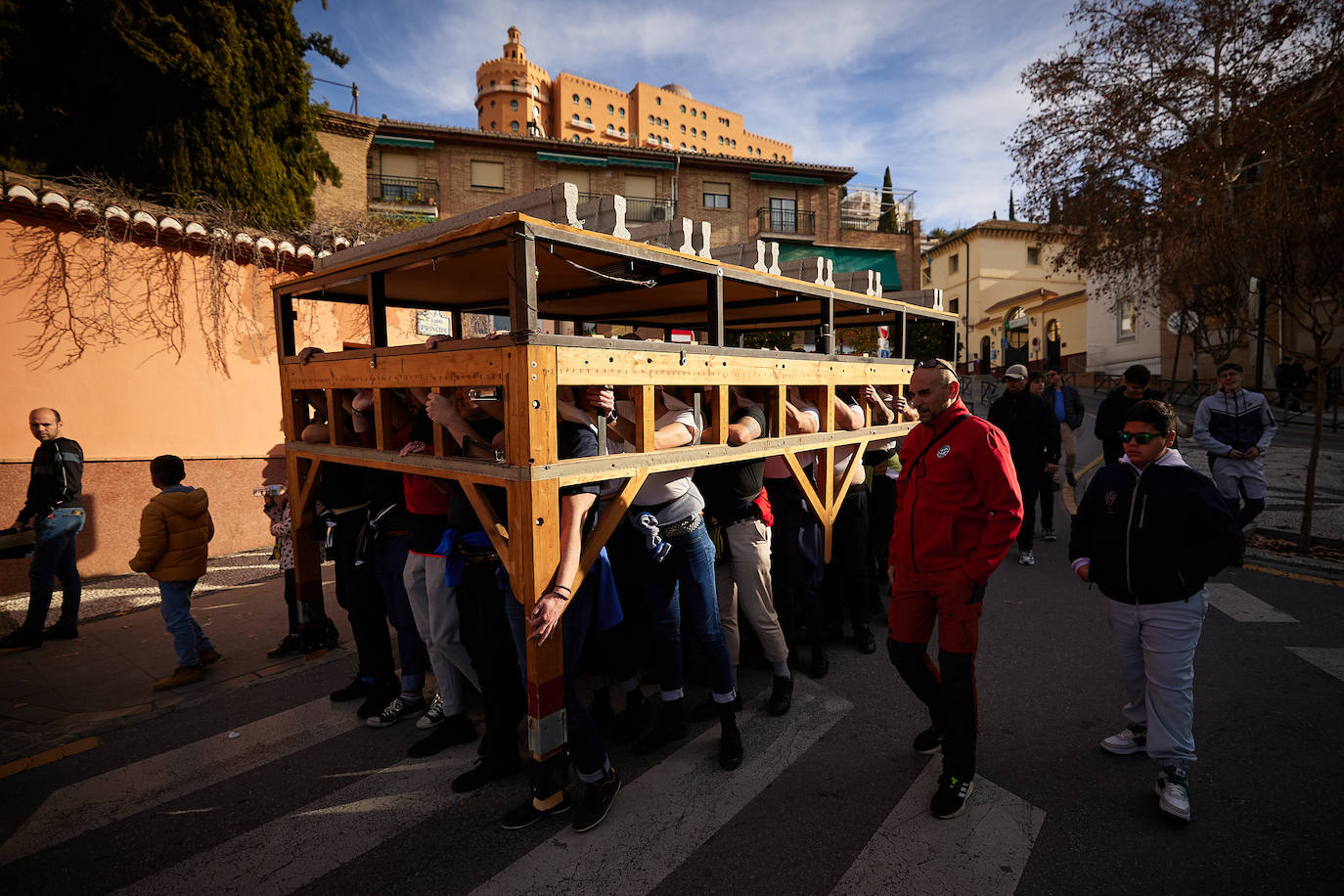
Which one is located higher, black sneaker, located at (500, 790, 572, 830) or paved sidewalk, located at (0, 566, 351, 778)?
black sneaker, located at (500, 790, 572, 830)

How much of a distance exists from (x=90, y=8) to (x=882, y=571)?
11777 millimetres

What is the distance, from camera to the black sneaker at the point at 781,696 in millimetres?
3842

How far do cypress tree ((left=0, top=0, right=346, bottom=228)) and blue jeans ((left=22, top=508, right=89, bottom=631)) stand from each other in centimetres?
520

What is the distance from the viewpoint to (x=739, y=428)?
→ 3.74m

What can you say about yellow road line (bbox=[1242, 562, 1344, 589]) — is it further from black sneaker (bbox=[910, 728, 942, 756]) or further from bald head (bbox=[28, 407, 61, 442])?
bald head (bbox=[28, 407, 61, 442])

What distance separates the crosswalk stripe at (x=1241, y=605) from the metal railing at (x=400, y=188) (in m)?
23.6

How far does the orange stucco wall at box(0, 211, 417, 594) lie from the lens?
696 centimetres

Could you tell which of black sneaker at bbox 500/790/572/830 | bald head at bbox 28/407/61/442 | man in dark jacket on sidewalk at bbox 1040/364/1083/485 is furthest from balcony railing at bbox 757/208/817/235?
black sneaker at bbox 500/790/572/830

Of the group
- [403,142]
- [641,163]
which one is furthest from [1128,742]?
[403,142]

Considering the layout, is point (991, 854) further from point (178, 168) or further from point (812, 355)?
point (178, 168)

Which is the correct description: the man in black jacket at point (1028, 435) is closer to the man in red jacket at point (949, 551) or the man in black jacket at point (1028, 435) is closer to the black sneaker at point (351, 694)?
the man in red jacket at point (949, 551)

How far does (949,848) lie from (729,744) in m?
1.09

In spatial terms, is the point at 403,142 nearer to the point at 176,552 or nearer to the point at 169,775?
the point at 176,552

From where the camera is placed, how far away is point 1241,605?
211 inches
